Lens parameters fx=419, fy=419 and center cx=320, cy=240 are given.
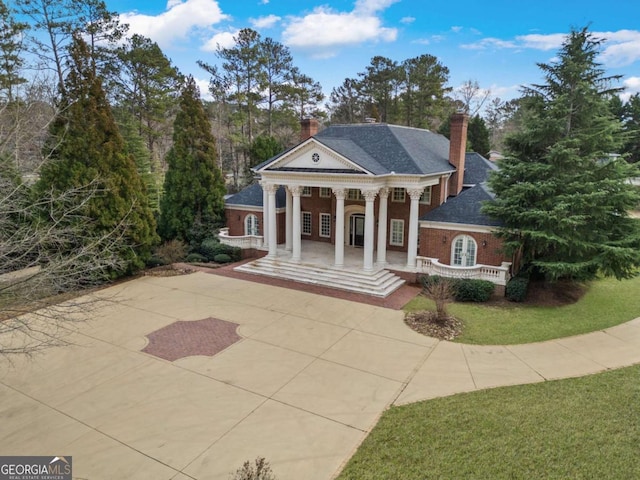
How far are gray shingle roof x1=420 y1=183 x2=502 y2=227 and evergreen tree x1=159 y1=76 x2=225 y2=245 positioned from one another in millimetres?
14176

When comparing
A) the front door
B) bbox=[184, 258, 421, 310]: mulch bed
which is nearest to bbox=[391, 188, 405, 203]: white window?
the front door

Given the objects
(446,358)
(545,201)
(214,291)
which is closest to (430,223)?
(545,201)

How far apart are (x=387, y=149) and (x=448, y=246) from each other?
21.6ft

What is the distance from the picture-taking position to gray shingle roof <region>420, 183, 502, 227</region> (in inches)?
813

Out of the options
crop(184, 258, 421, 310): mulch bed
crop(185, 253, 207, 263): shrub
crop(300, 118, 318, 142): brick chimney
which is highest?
crop(300, 118, 318, 142): brick chimney

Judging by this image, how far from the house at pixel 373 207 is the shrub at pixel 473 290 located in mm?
827

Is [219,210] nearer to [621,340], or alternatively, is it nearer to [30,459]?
[30,459]

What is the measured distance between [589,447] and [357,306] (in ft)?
35.2

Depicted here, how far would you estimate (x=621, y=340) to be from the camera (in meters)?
14.9

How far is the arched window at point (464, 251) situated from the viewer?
827 inches

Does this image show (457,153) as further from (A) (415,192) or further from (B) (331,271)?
(B) (331,271)

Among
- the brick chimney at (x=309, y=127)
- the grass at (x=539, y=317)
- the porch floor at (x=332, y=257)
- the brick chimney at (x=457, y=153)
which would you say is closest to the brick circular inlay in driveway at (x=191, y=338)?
the grass at (x=539, y=317)

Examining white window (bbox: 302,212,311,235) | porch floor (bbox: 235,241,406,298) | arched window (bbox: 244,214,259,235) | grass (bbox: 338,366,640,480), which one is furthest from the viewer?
white window (bbox: 302,212,311,235)

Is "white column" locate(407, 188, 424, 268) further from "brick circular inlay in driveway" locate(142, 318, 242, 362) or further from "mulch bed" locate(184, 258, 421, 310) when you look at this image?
"brick circular inlay in driveway" locate(142, 318, 242, 362)
